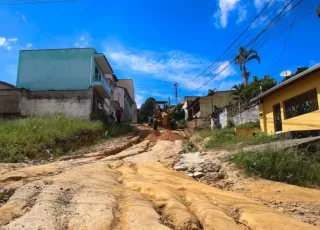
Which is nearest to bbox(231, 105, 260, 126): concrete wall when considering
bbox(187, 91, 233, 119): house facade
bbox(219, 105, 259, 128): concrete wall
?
bbox(219, 105, 259, 128): concrete wall

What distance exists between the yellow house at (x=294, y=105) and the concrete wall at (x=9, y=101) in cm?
1790

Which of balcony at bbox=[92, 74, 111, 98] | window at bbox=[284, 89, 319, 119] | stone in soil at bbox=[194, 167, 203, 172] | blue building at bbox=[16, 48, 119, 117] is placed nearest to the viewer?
stone in soil at bbox=[194, 167, 203, 172]

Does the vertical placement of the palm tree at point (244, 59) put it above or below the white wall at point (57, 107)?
above

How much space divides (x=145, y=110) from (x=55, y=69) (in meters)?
37.2

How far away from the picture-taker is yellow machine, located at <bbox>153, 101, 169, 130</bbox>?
28.6 m

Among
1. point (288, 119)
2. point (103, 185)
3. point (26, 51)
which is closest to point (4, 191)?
point (103, 185)

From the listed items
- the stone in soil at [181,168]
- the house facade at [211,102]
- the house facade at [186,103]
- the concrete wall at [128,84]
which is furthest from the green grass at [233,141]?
the concrete wall at [128,84]

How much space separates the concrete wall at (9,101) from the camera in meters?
23.8

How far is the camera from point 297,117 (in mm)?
15203

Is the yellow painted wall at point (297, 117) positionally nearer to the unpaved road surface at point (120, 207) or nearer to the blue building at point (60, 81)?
the unpaved road surface at point (120, 207)

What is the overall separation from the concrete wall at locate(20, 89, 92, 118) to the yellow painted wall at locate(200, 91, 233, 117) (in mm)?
19159

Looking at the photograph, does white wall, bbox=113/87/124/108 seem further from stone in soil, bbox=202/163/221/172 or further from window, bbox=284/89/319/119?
stone in soil, bbox=202/163/221/172

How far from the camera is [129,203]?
5.22 metres

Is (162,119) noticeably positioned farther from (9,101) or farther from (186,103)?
(186,103)
